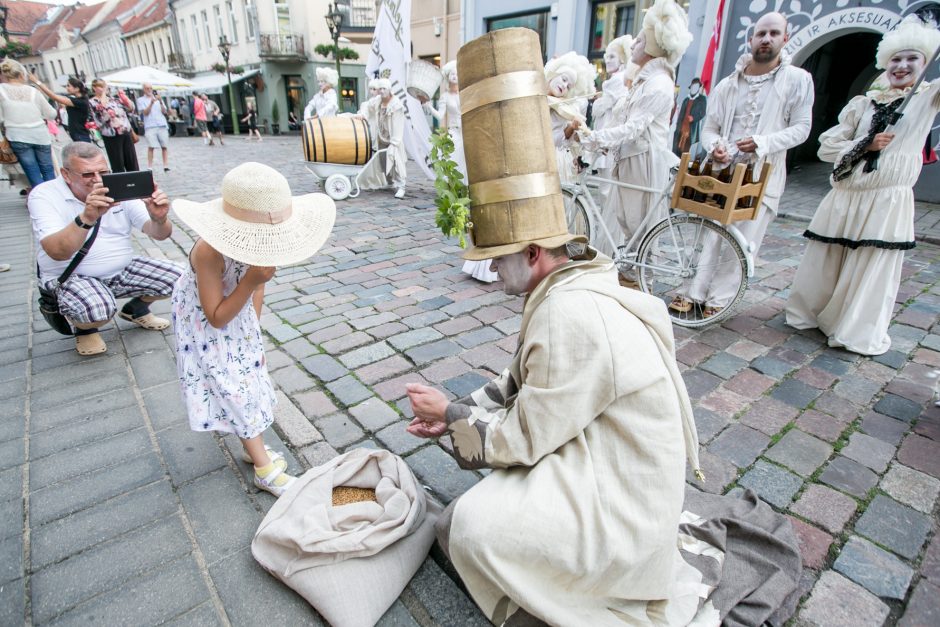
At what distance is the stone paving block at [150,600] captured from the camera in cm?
173

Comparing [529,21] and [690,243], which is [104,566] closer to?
[690,243]

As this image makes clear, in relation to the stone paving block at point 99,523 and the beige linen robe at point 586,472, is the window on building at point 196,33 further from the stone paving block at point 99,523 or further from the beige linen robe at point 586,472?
the beige linen robe at point 586,472

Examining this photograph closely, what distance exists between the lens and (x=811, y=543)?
6.67ft

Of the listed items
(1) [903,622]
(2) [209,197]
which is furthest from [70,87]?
(1) [903,622]

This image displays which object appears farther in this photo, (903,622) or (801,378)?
(801,378)

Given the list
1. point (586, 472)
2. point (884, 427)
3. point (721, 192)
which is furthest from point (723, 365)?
point (586, 472)

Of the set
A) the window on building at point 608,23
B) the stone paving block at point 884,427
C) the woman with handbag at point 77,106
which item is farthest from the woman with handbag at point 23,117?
the window on building at point 608,23

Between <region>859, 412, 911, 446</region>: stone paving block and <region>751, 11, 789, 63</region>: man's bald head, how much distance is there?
8.50 ft

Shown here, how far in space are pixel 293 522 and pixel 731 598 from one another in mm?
1574

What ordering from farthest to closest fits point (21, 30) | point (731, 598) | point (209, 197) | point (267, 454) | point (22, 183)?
point (21, 30) < point (209, 197) < point (22, 183) < point (267, 454) < point (731, 598)

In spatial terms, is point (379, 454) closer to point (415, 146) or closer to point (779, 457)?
point (779, 457)

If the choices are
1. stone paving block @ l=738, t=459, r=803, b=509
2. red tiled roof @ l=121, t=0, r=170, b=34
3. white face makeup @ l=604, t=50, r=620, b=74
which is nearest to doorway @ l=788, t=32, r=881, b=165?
white face makeup @ l=604, t=50, r=620, b=74

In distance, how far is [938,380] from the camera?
3254 mm

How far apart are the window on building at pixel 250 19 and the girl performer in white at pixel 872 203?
33.2 m
